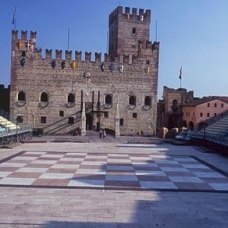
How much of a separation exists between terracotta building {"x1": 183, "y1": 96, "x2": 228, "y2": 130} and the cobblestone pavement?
36.4 meters

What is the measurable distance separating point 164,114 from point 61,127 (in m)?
17.0

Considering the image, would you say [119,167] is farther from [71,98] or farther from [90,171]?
[71,98]

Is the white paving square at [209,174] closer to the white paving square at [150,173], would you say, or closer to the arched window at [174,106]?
the white paving square at [150,173]

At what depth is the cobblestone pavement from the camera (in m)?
8.08

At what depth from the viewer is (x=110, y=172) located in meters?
14.2

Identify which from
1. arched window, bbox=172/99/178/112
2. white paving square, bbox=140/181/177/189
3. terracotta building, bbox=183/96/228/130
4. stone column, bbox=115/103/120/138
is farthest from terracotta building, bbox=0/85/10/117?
white paving square, bbox=140/181/177/189

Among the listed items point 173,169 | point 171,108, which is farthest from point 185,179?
point 171,108

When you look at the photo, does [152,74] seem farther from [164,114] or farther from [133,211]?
[133,211]

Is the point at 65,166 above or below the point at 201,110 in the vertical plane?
below

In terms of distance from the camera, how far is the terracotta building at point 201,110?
2137 inches

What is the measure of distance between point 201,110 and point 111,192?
148ft

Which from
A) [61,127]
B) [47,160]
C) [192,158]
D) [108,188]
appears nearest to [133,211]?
[108,188]

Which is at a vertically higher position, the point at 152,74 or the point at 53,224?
the point at 152,74

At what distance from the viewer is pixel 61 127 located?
139ft
